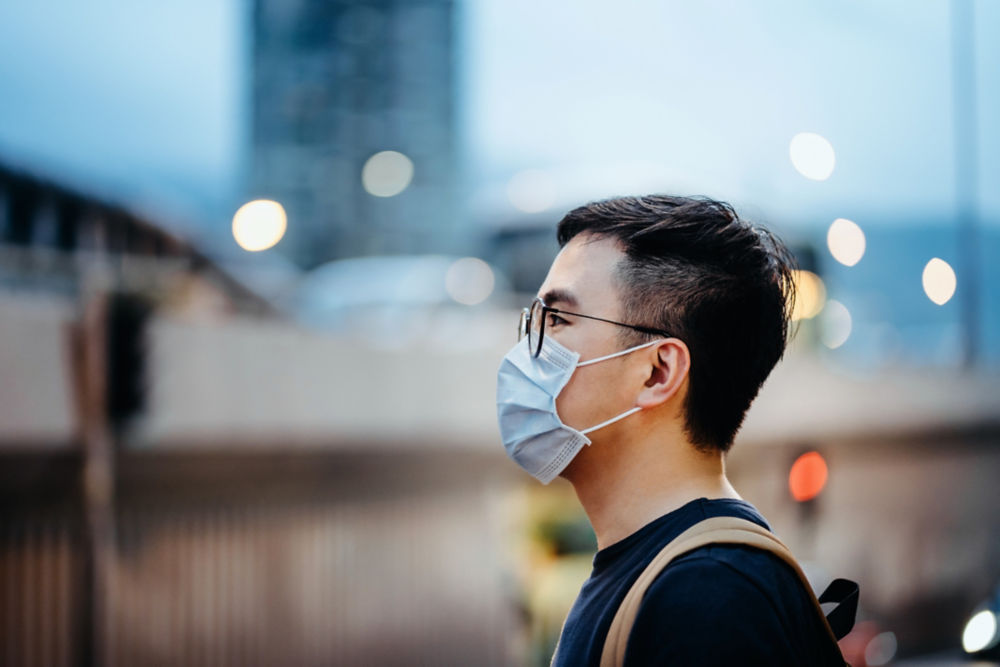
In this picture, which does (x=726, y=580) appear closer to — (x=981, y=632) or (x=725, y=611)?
(x=725, y=611)

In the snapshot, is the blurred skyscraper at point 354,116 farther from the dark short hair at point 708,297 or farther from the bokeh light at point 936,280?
the dark short hair at point 708,297

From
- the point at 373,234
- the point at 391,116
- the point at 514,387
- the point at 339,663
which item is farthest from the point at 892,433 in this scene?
the point at 391,116

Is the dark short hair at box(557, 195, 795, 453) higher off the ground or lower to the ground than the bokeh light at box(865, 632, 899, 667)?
higher

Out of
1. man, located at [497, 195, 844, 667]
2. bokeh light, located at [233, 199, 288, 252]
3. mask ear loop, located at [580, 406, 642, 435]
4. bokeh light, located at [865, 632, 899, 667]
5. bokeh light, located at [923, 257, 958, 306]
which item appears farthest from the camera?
A: bokeh light, located at [923, 257, 958, 306]

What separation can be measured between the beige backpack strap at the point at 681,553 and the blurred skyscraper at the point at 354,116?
43.8 m

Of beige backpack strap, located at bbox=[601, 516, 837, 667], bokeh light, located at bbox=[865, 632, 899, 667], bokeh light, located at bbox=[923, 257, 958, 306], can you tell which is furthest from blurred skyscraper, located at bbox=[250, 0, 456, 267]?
beige backpack strap, located at bbox=[601, 516, 837, 667]

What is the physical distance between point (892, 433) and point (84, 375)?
1049cm

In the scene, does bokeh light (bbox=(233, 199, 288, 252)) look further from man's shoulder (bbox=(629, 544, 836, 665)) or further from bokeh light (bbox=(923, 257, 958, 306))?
bokeh light (bbox=(923, 257, 958, 306))

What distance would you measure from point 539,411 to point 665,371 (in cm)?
33

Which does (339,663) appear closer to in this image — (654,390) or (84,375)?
(84,375)

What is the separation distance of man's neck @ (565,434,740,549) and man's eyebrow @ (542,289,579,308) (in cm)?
31

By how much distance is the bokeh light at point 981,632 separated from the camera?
5789 mm

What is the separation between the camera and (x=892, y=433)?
1220 cm

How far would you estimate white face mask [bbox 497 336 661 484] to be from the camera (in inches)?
75.1
